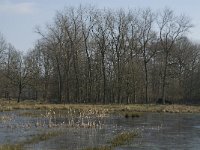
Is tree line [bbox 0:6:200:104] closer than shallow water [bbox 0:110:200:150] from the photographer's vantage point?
No

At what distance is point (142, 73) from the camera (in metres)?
77.8

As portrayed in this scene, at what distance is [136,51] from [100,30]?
25.4ft

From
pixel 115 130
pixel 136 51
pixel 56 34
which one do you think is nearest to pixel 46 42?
pixel 56 34

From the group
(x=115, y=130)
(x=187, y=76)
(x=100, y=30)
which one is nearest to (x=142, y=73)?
(x=100, y=30)

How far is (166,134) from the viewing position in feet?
87.8

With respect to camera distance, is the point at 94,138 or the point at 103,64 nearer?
the point at 94,138

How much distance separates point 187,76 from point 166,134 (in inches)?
2563

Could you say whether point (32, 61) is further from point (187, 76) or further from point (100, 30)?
point (187, 76)

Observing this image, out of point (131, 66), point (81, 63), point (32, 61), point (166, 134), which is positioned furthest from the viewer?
point (32, 61)

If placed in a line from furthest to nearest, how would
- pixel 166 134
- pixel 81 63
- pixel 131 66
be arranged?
1. pixel 81 63
2. pixel 131 66
3. pixel 166 134

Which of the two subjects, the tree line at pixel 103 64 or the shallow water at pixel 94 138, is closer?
the shallow water at pixel 94 138

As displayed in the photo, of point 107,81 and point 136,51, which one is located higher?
point 136,51

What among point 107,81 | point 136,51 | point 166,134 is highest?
point 136,51

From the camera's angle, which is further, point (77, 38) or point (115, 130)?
point (77, 38)
